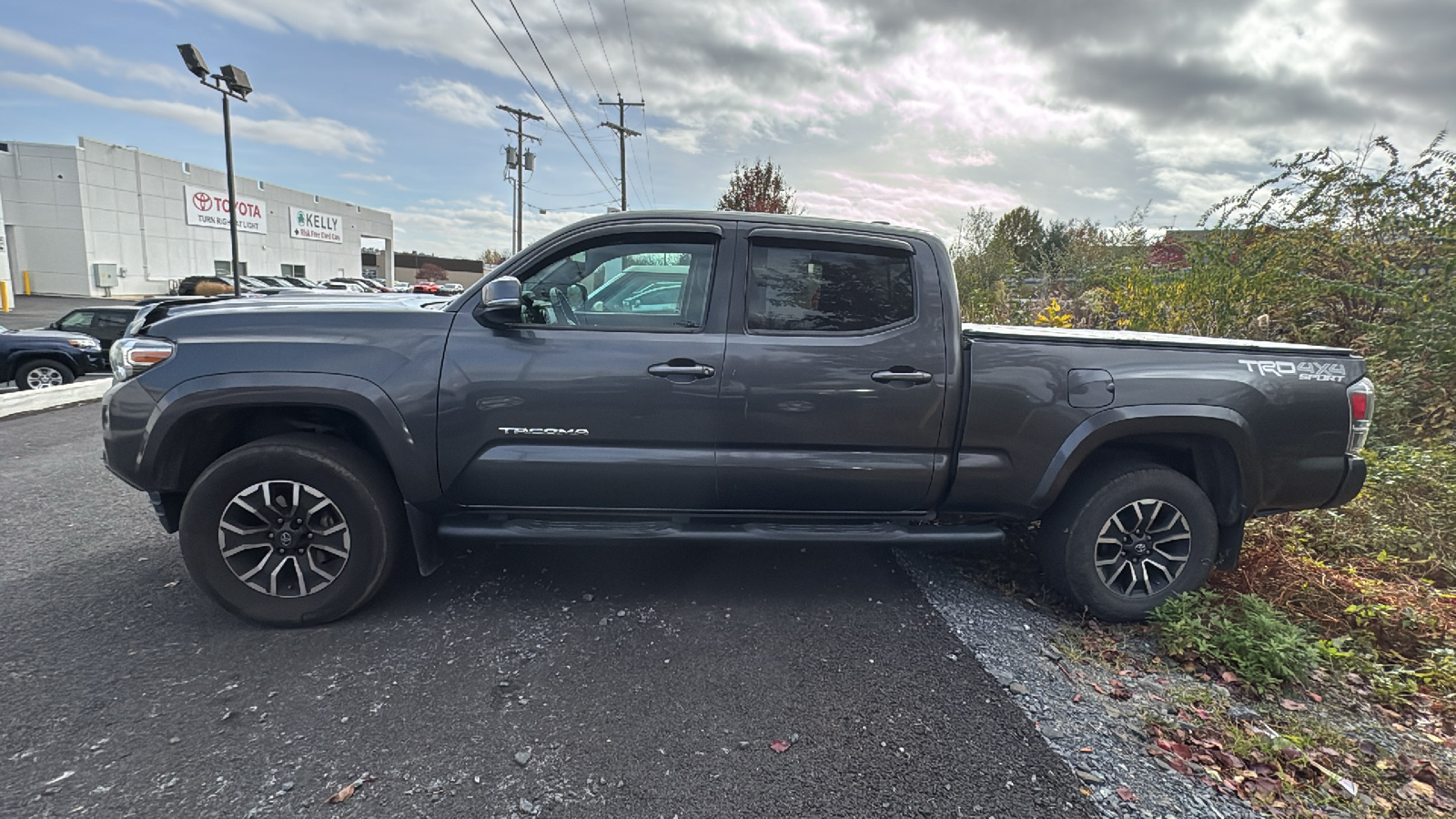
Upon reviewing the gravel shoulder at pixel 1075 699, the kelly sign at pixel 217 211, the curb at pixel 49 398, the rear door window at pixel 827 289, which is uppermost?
the kelly sign at pixel 217 211

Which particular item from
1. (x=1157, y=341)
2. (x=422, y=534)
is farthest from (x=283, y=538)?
(x=1157, y=341)

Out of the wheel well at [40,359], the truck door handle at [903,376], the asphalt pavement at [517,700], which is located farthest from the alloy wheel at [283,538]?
the wheel well at [40,359]

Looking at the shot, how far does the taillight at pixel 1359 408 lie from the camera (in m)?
3.23

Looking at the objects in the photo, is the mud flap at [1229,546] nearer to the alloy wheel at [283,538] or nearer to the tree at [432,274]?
the alloy wheel at [283,538]

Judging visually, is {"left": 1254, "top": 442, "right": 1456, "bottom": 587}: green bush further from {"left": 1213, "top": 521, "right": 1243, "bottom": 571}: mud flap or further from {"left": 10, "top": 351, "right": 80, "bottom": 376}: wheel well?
{"left": 10, "top": 351, "right": 80, "bottom": 376}: wheel well

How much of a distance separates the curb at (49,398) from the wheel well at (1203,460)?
9205mm

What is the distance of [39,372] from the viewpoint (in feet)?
31.5

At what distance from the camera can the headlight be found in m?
2.95

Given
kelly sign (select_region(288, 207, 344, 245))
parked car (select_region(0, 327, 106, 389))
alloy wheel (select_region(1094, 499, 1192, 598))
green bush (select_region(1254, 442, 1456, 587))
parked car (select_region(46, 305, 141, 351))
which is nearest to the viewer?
alloy wheel (select_region(1094, 499, 1192, 598))

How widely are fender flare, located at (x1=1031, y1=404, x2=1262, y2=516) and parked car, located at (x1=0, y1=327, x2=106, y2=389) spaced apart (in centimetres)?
1255

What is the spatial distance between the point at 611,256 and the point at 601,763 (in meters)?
2.17

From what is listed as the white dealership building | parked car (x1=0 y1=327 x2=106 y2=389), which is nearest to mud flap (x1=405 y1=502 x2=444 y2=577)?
parked car (x1=0 y1=327 x2=106 y2=389)

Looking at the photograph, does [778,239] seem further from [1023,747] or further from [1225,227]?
[1225,227]

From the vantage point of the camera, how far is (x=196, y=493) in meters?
2.96
